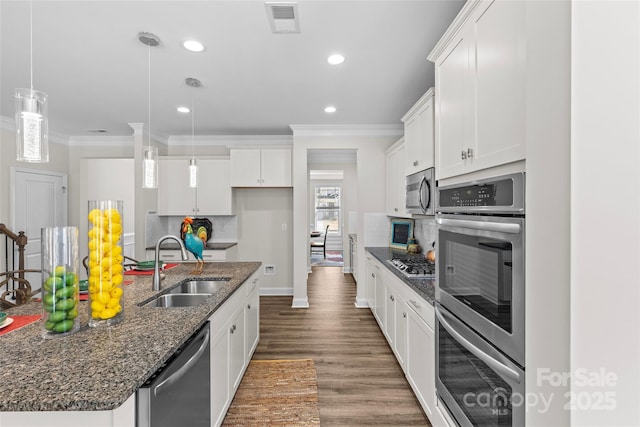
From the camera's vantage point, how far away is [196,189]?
481 cm

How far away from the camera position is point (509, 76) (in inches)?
44.7

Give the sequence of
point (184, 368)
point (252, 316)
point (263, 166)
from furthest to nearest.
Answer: point (263, 166), point (252, 316), point (184, 368)

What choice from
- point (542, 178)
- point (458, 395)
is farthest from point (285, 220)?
point (542, 178)

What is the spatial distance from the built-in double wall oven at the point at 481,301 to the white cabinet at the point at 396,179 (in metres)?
1.93

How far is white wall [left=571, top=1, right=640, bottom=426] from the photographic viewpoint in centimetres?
53

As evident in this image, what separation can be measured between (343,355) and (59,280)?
243 cm

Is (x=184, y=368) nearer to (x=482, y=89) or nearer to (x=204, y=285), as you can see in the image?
(x=204, y=285)

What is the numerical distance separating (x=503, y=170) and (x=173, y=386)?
149 cm

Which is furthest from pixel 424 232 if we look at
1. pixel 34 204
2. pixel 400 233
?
pixel 34 204

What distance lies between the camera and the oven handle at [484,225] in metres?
1.11

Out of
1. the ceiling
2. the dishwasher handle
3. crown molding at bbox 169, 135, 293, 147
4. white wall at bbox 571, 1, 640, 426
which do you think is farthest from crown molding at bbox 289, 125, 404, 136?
white wall at bbox 571, 1, 640, 426

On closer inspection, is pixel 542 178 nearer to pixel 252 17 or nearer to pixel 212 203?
pixel 252 17

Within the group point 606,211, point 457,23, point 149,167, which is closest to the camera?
point 606,211

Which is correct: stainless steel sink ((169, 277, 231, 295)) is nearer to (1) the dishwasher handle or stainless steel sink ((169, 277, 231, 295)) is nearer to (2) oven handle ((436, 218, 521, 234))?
(1) the dishwasher handle
